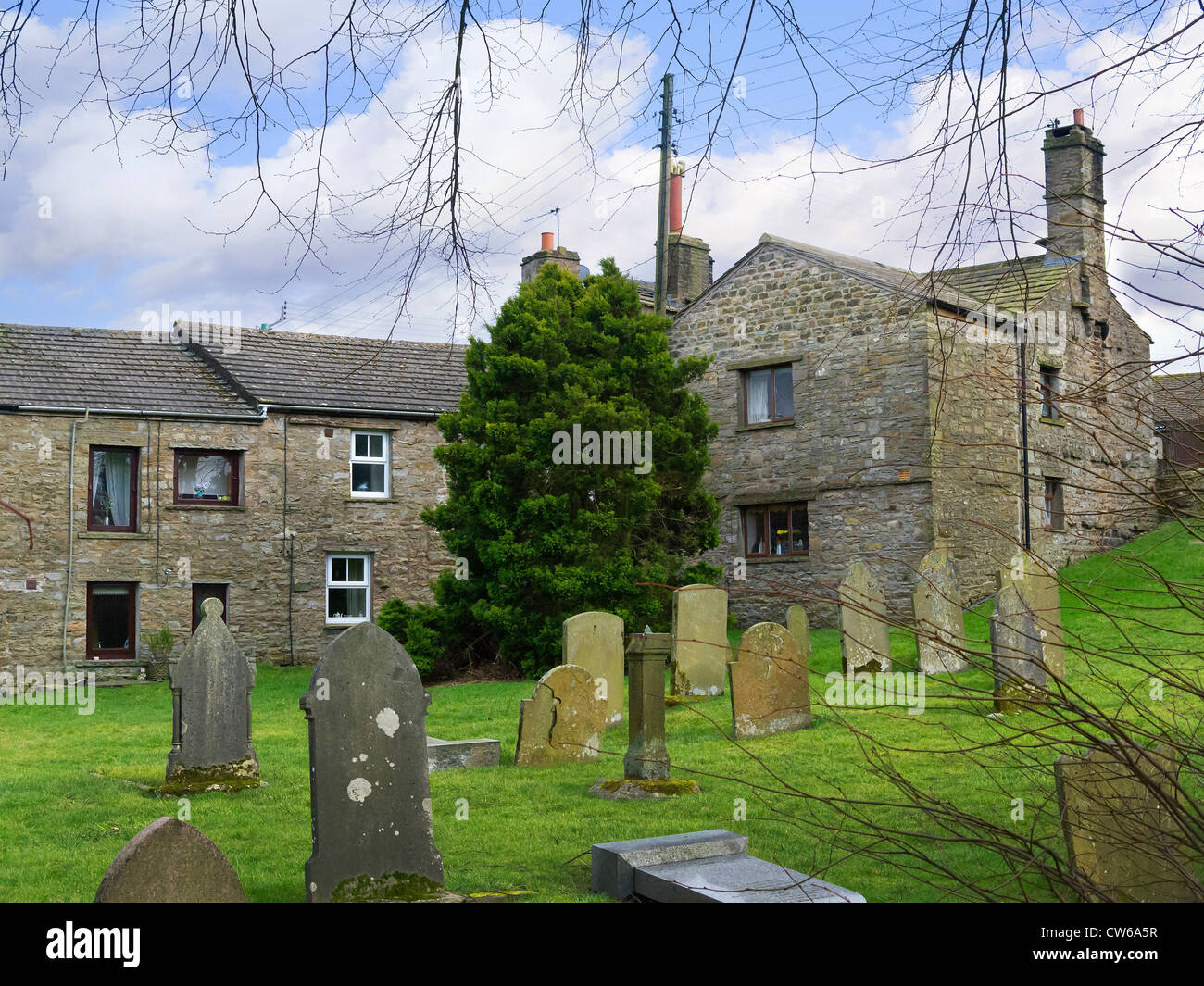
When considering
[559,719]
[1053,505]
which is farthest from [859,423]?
[559,719]

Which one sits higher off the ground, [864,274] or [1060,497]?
[864,274]

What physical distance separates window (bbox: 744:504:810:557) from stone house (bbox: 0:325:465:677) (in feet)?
23.0

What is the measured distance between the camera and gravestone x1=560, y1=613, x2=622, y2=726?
12.9 metres

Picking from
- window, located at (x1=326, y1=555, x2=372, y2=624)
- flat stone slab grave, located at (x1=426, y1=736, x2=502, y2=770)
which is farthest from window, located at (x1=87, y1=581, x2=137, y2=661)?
flat stone slab grave, located at (x1=426, y1=736, x2=502, y2=770)

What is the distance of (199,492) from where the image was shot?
2356cm

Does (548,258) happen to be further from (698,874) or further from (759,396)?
(698,874)

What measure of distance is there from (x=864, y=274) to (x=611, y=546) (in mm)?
8225

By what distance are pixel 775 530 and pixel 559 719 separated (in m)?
13.4

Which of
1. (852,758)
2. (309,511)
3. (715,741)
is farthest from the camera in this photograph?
(309,511)

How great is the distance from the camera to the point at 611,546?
19.2m

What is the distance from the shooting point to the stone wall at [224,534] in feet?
71.4

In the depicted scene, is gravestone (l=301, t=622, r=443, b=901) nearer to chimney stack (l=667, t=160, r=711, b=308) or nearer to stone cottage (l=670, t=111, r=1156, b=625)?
stone cottage (l=670, t=111, r=1156, b=625)

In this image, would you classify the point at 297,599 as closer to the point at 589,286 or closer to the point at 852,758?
the point at 589,286
